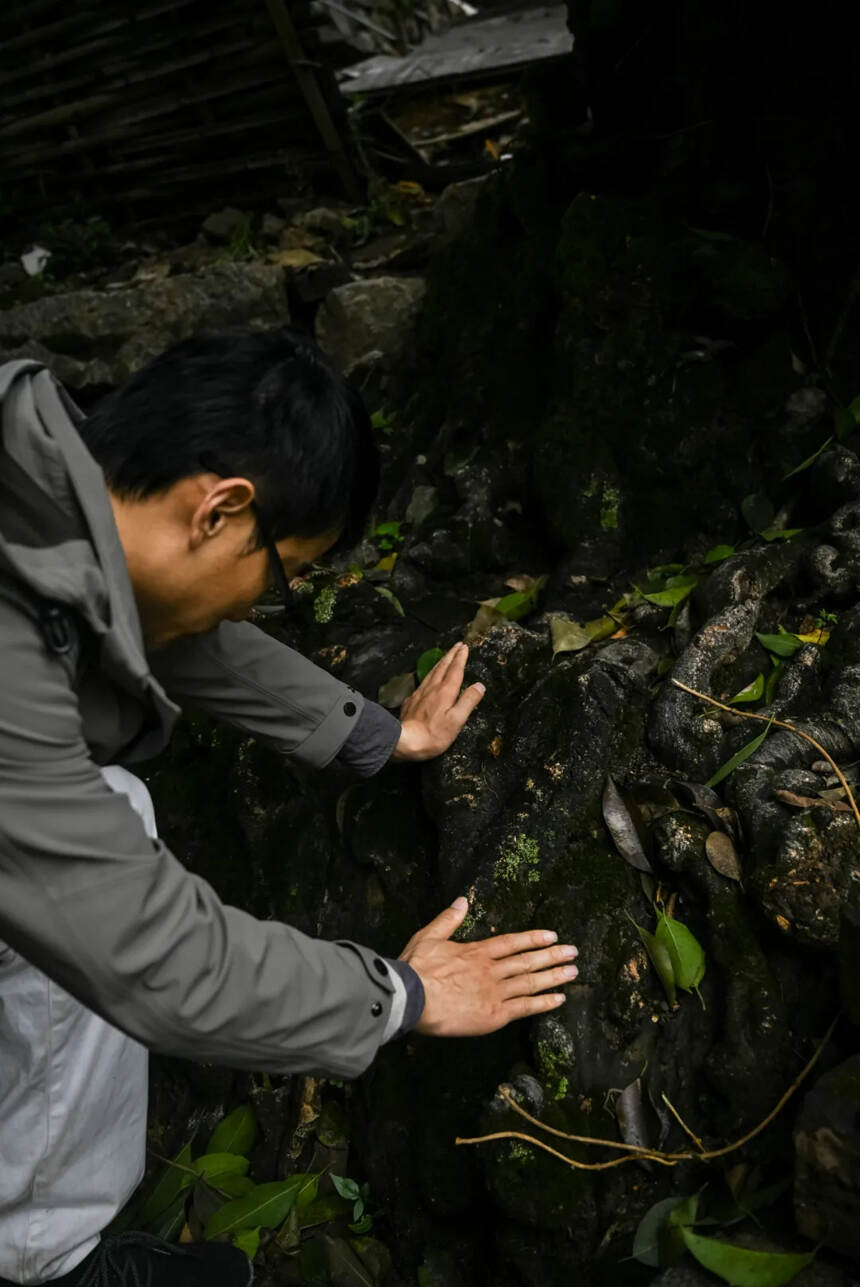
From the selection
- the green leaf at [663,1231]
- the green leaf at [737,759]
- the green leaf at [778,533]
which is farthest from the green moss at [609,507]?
the green leaf at [663,1231]

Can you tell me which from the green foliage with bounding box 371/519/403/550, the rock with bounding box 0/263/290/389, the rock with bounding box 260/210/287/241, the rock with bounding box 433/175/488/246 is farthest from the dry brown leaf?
the rock with bounding box 260/210/287/241

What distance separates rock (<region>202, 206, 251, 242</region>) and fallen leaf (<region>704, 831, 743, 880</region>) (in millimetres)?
5941

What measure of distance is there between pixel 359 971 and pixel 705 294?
243cm

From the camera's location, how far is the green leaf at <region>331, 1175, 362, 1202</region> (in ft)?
7.03

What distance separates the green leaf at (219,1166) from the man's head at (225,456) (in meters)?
1.40

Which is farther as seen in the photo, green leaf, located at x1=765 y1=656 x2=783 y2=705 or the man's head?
green leaf, located at x1=765 y1=656 x2=783 y2=705

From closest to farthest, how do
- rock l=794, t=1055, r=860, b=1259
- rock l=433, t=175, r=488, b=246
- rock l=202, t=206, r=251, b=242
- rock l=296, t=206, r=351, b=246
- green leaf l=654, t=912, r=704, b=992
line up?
rock l=794, t=1055, r=860, b=1259, green leaf l=654, t=912, r=704, b=992, rock l=433, t=175, r=488, b=246, rock l=296, t=206, r=351, b=246, rock l=202, t=206, r=251, b=242

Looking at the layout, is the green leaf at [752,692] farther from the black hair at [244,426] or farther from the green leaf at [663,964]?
the black hair at [244,426]

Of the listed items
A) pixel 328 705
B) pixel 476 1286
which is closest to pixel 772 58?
pixel 328 705

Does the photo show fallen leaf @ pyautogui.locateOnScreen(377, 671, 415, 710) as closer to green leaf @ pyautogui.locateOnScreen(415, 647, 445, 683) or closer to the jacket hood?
green leaf @ pyautogui.locateOnScreen(415, 647, 445, 683)

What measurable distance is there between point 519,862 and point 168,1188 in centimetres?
114

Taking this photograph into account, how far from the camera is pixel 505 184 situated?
4141 millimetres

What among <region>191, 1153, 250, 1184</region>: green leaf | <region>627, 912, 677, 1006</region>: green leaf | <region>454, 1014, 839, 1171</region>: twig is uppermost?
<region>627, 912, 677, 1006</region>: green leaf

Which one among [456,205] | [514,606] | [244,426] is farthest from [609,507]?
[456,205]
